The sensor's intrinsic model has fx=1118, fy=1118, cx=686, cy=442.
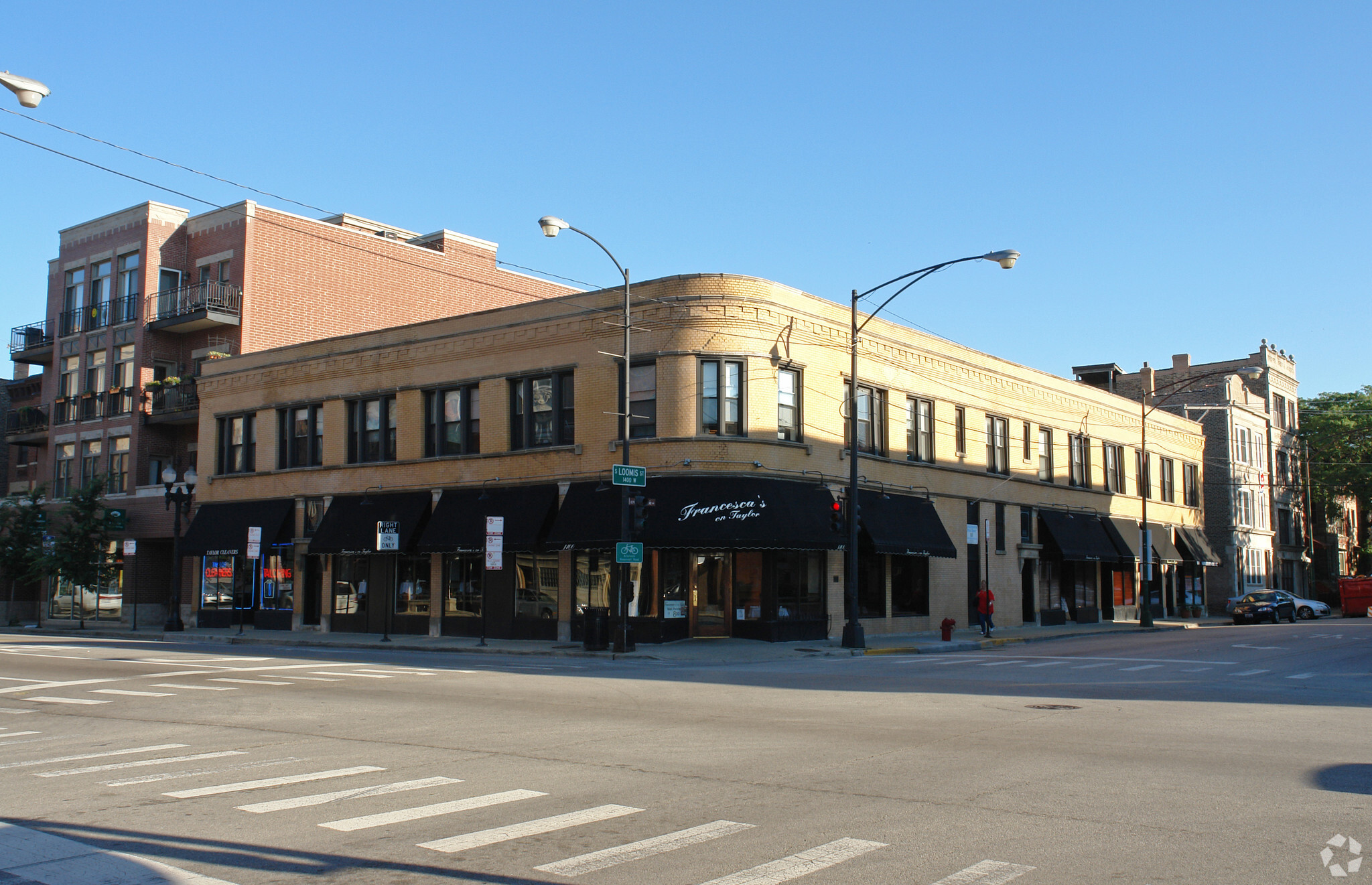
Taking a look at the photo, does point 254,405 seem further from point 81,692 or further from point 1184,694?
point 1184,694

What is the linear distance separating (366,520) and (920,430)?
1795cm

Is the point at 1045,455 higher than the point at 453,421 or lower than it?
lower

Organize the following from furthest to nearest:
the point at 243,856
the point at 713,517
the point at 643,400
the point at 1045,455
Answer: the point at 1045,455
the point at 643,400
the point at 713,517
the point at 243,856

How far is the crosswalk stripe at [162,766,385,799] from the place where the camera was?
9148 millimetres

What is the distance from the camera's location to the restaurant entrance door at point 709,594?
29.5 m

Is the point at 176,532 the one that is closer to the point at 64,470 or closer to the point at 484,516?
the point at 484,516

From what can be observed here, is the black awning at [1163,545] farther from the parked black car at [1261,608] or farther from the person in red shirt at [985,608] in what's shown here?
the person in red shirt at [985,608]

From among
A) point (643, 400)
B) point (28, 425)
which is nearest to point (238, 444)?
point (28, 425)

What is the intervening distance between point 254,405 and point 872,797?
35.8 m

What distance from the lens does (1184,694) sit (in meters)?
17.2

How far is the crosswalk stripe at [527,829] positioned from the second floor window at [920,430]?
28.2 metres

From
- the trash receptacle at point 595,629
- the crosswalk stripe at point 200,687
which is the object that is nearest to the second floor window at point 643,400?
the trash receptacle at point 595,629

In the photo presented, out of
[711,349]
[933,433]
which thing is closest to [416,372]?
[711,349]

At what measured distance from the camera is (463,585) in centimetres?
3378
